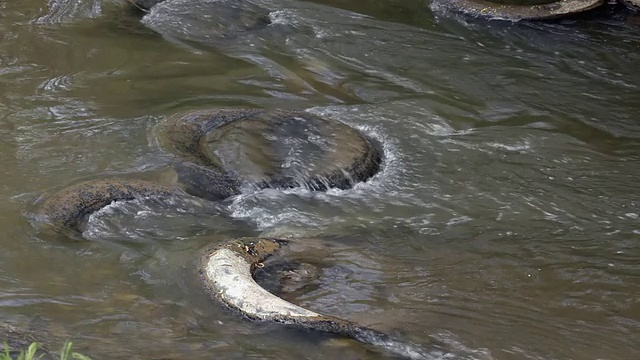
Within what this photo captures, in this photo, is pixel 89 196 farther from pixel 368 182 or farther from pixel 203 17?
pixel 203 17

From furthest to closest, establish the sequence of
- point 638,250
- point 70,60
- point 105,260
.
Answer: point 70,60, point 638,250, point 105,260

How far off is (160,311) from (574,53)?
5570 millimetres

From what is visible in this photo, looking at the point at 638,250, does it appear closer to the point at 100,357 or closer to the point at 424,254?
the point at 424,254

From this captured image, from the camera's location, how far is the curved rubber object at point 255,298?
4.29 metres

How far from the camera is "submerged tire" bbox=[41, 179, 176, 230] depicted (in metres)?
5.39

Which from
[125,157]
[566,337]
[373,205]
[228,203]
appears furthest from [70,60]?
[566,337]

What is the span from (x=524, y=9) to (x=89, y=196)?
5.67 meters

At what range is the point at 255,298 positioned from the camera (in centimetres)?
446

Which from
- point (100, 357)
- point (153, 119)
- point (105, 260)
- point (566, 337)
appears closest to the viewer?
point (100, 357)

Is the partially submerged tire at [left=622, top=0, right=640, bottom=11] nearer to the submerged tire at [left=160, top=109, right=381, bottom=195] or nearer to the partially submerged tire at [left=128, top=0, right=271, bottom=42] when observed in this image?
the partially submerged tire at [left=128, top=0, right=271, bottom=42]

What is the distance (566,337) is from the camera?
4.38 m

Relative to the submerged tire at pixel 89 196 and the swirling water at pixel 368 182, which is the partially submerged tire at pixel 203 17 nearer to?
the swirling water at pixel 368 182

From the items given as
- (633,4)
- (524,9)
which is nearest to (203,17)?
(524,9)

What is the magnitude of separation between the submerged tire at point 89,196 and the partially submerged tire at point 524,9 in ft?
16.3
